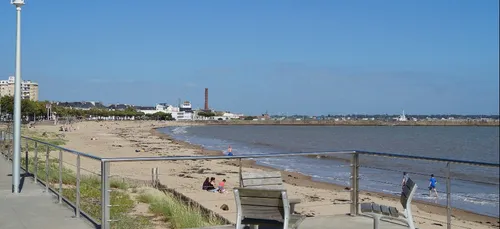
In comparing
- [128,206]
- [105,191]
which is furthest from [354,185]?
[128,206]

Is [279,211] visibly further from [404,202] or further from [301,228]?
[301,228]

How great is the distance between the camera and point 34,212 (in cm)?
789

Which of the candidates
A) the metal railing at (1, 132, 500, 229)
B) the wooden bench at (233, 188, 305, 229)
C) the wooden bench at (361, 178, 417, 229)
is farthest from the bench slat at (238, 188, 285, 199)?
the metal railing at (1, 132, 500, 229)

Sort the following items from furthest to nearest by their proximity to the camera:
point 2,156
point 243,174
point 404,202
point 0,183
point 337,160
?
point 337,160
point 2,156
point 0,183
point 243,174
point 404,202

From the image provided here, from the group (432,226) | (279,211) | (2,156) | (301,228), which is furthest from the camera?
(2,156)

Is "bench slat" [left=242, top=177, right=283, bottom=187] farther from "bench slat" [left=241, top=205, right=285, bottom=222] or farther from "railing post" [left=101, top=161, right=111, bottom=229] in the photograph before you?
"railing post" [left=101, top=161, right=111, bottom=229]

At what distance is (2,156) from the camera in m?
17.6

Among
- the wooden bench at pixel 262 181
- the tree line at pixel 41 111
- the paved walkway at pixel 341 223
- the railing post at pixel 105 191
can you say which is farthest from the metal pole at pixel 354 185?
the tree line at pixel 41 111

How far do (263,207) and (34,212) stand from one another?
4421 mm

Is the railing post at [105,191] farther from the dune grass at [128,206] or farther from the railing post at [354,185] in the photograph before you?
the railing post at [354,185]

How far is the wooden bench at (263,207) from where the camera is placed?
485cm

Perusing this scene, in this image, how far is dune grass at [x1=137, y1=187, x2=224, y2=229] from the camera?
8.11 metres

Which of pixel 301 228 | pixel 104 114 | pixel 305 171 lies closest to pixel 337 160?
pixel 305 171

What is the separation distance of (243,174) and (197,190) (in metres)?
12.4
